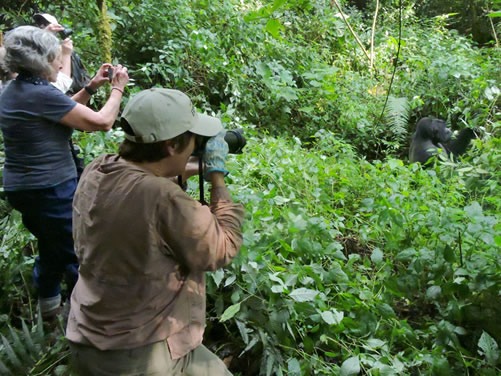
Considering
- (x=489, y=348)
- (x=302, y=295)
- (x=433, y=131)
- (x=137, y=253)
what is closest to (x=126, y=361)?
(x=137, y=253)

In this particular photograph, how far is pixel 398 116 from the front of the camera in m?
6.39

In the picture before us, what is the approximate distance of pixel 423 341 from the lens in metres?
2.49

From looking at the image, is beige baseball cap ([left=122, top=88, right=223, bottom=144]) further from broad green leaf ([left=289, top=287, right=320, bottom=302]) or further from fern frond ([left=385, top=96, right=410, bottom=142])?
fern frond ([left=385, top=96, right=410, bottom=142])

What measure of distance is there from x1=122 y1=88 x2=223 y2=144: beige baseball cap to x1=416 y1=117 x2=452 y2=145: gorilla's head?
480 cm

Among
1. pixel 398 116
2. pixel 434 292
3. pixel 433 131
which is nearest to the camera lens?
pixel 434 292

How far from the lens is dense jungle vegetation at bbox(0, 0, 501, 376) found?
7.54 feet

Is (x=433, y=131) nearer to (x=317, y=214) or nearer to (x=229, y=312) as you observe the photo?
(x=317, y=214)

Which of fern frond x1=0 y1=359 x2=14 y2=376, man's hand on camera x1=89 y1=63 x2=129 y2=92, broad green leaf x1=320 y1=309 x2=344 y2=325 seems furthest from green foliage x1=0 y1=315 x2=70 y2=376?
man's hand on camera x1=89 y1=63 x2=129 y2=92

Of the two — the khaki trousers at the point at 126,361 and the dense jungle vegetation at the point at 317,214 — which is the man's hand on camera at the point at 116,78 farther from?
the khaki trousers at the point at 126,361

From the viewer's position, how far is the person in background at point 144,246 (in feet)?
4.60

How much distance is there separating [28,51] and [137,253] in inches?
53.1

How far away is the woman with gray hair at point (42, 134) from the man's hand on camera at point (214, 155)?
3.08 feet

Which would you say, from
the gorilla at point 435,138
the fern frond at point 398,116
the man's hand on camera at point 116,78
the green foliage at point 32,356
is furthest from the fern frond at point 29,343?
the fern frond at point 398,116

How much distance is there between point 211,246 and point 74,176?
135 centimetres
